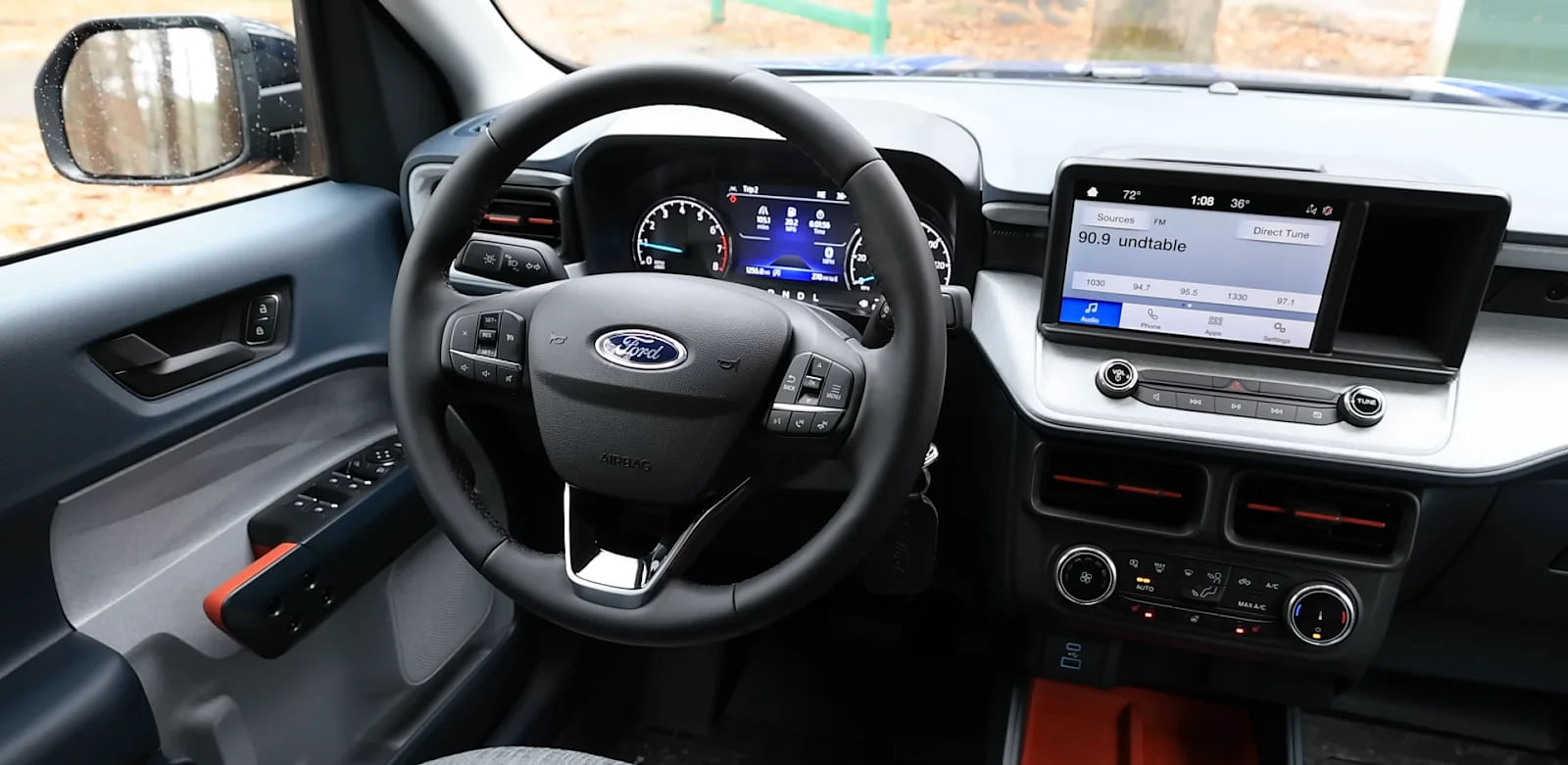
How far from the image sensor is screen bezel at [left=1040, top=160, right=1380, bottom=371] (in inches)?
47.0

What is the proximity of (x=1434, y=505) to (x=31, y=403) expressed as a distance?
5.57 feet

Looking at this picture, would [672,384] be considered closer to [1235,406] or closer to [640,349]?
[640,349]

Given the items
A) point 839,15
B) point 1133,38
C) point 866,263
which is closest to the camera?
point 866,263

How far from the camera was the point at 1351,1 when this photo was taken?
1848 mm

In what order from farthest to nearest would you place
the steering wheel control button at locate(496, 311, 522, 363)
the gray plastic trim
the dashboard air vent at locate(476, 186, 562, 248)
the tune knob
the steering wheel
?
the dashboard air vent at locate(476, 186, 562, 248)
the tune knob
the gray plastic trim
the steering wheel control button at locate(496, 311, 522, 363)
the steering wheel

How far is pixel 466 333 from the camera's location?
110 cm

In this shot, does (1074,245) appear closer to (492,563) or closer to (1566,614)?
(492,563)

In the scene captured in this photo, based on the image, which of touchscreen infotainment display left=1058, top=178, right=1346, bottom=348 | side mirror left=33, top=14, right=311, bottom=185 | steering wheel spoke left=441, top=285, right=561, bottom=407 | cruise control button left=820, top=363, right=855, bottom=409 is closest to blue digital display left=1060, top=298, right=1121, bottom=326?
touchscreen infotainment display left=1058, top=178, right=1346, bottom=348

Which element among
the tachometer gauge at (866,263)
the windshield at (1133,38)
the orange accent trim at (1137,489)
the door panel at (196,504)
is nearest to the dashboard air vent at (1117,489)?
the orange accent trim at (1137,489)

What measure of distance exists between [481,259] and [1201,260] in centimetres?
91

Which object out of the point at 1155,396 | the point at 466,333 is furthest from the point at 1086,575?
the point at 466,333

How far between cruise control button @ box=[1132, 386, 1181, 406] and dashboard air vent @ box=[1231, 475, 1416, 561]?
149 millimetres

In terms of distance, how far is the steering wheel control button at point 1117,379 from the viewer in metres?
1.31

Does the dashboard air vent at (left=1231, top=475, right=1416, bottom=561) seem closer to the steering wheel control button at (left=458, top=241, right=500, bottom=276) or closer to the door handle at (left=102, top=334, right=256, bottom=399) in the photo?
the steering wheel control button at (left=458, top=241, right=500, bottom=276)
